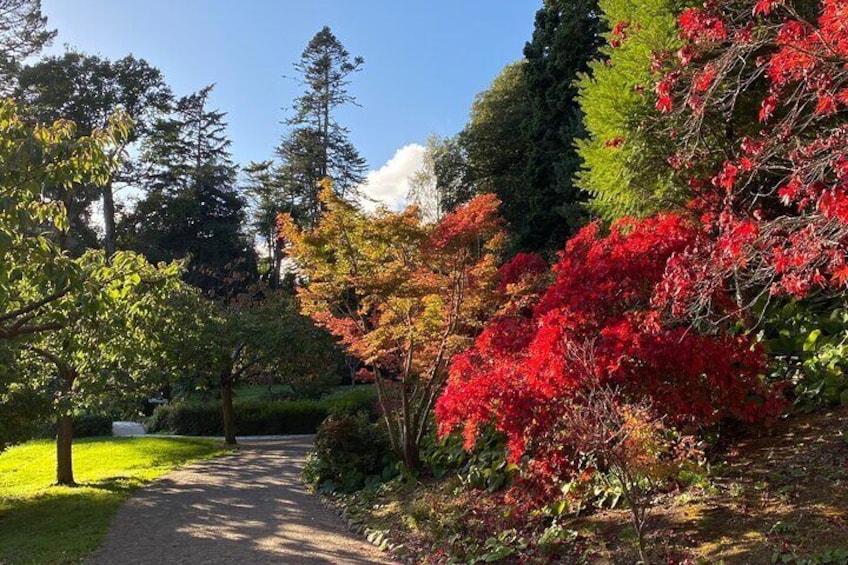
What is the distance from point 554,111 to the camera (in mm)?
16688

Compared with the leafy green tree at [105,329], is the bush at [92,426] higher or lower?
lower

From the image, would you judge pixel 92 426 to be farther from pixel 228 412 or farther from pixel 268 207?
pixel 268 207

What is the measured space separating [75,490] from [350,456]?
495 centimetres

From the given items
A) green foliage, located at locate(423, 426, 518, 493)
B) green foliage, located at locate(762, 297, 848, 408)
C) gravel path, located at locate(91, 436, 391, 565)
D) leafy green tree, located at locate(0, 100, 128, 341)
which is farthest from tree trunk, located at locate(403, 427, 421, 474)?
leafy green tree, located at locate(0, 100, 128, 341)

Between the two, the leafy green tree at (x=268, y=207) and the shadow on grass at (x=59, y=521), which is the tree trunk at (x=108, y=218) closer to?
the leafy green tree at (x=268, y=207)

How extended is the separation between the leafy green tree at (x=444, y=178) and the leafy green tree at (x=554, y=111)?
6.24 meters

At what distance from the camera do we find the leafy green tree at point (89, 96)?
25344 mm

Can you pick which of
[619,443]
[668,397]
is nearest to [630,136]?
[668,397]

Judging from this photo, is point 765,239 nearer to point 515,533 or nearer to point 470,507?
point 515,533

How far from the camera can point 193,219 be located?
32469 mm

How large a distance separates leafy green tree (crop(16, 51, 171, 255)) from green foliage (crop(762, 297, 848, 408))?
82.6ft

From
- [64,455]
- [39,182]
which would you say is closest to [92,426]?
[64,455]

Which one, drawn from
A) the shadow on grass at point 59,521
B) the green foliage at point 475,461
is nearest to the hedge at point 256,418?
the shadow on grass at point 59,521

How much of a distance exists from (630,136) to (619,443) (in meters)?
4.15
